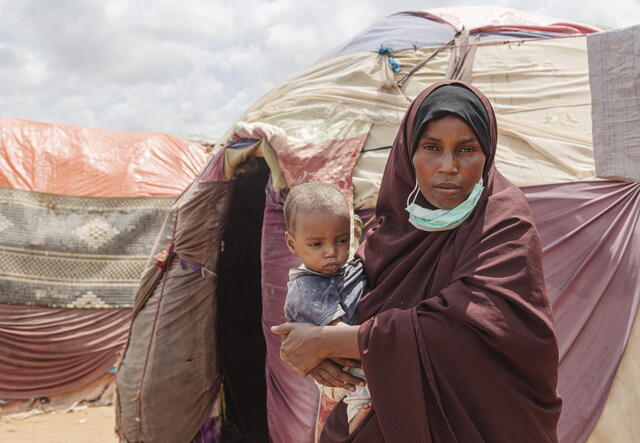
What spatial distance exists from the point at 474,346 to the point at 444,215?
1.07 ft

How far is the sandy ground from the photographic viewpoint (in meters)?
5.49

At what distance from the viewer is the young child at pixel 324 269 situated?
1541 millimetres

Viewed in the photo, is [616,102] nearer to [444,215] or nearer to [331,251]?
[444,215]

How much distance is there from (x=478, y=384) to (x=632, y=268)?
4.67 feet

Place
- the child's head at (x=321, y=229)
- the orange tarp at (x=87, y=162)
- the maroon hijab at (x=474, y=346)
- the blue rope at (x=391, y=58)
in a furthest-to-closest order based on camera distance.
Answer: the orange tarp at (x=87, y=162) < the blue rope at (x=391, y=58) < the child's head at (x=321, y=229) < the maroon hijab at (x=474, y=346)

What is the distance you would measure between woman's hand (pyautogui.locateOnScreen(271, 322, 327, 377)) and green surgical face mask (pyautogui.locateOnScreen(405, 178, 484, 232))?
0.37 m

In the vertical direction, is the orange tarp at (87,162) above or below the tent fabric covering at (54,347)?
above

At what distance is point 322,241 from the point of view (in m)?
1.66

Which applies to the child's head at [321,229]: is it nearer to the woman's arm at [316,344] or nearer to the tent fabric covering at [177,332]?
the woman's arm at [316,344]

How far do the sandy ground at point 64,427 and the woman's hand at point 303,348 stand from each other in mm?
4589

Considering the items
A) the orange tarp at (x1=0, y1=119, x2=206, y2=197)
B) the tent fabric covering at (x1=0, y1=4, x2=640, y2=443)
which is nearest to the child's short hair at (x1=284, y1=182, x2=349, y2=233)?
the tent fabric covering at (x1=0, y1=4, x2=640, y2=443)

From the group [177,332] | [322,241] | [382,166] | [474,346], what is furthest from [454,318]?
[177,332]

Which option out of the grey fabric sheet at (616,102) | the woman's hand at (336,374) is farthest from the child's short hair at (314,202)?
the grey fabric sheet at (616,102)

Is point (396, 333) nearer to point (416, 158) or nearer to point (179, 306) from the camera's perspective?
point (416, 158)
